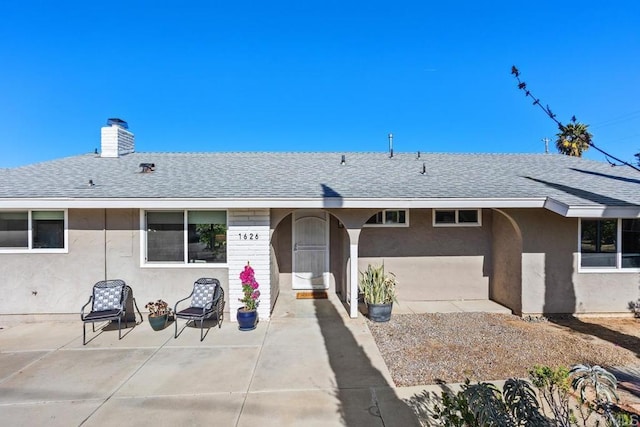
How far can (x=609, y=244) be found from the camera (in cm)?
755

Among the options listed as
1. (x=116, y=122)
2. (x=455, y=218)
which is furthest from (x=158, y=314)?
(x=455, y=218)

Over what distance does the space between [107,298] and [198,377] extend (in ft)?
11.5

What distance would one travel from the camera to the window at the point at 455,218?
8.78 m

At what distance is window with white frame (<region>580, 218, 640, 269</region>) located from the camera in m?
7.53

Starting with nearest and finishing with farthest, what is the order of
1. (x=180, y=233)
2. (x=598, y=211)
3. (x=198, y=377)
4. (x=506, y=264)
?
1. (x=198, y=377)
2. (x=598, y=211)
3. (x=180, y=233)
4. (x=506, y=264)

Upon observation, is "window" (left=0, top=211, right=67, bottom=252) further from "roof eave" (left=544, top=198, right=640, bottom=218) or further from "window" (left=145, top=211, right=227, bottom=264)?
"roof eave" (left=544, top=198, right=640, bottom=218)

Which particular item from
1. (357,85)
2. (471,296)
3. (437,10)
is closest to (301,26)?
(357,85)

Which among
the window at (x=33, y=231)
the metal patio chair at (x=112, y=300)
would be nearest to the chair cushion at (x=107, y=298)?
the metal patio chair at (x=112, y=300)

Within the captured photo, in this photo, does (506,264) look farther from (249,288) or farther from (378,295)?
(249,288)

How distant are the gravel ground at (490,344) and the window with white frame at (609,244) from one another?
4.30ft

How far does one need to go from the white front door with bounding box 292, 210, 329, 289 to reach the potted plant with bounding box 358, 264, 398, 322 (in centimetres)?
216

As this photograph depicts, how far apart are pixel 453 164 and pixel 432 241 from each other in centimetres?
318

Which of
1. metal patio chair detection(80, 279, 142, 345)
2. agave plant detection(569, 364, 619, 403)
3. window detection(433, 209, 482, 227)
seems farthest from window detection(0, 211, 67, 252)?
window detection(433, 209, 482, 227)

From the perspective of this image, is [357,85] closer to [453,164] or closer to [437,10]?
[437,10]
